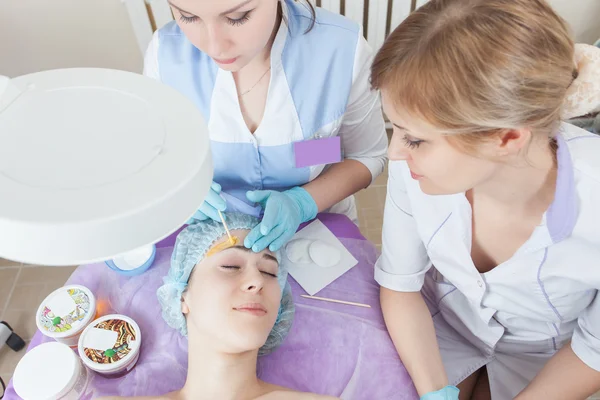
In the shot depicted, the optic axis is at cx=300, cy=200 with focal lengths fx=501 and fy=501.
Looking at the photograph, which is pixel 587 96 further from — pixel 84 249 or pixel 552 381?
pixel 84 249

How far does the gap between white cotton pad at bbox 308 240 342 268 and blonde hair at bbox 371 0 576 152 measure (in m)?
0.73

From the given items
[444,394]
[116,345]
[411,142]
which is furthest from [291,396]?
[411,142]

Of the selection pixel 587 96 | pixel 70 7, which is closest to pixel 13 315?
pixel 70 7

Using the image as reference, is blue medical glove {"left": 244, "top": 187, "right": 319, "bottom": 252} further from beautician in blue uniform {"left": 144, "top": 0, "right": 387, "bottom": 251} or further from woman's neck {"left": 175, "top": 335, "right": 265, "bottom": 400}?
woman's neck {"left": 175, "top": 335, "right": 265, "bottom": 400}

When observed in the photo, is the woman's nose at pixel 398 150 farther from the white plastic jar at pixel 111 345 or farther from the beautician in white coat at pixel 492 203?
the white plastic jar at pixel 111 345

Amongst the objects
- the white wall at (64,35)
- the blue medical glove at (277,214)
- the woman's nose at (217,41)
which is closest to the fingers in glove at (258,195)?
the blue medical glove at (277,214)

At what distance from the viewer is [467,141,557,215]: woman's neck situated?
3.25 feet

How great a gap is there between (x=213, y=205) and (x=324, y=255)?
1.39 ft

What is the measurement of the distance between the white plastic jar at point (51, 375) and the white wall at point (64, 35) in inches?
58.7

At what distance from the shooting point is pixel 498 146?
88 cm

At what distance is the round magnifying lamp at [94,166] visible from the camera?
52cm

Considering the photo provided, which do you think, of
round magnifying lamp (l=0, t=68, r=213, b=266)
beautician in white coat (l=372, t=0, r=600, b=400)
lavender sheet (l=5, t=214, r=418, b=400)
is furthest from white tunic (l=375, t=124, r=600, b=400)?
round magnifying lamp (l=0, t=68, r=213, b=266)

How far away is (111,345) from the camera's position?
1302 mm

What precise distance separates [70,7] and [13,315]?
1.34m
